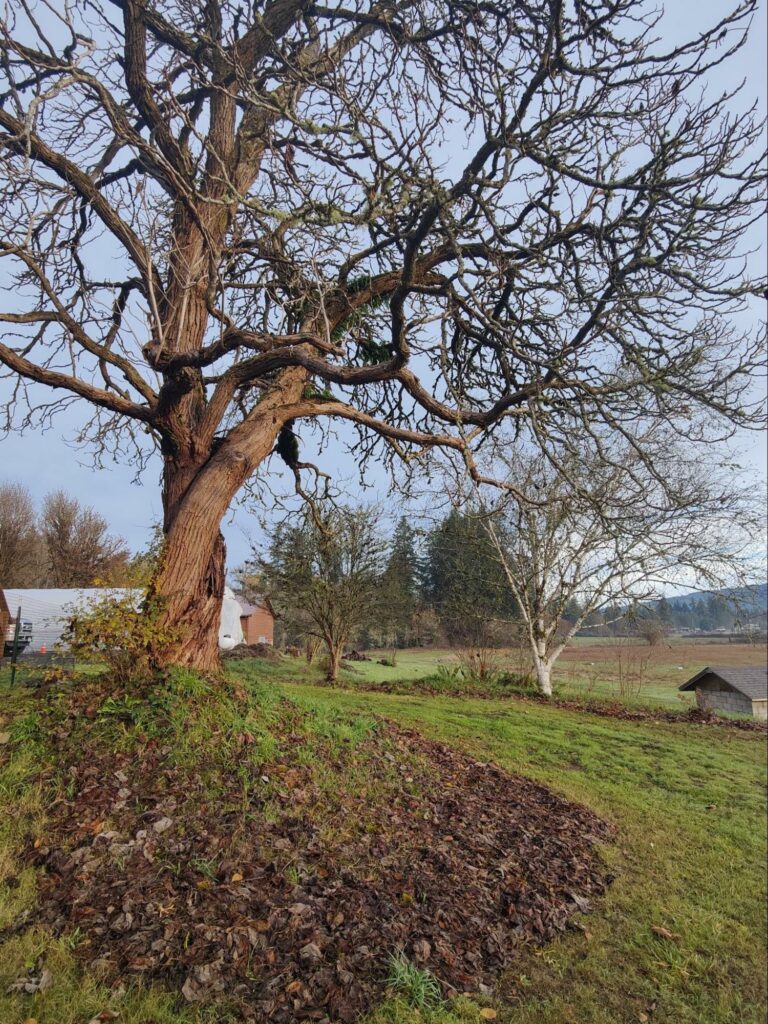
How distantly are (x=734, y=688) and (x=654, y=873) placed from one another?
40.2 ft

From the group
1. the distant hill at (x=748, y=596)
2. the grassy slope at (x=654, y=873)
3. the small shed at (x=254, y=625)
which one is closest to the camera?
the grassy slope at (x=654, y=873)

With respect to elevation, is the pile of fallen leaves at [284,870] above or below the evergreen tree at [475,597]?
below

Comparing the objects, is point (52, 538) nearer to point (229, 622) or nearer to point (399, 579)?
point (229, 622)

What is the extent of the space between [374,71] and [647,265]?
296 cm

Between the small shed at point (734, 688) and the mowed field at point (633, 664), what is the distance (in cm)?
36

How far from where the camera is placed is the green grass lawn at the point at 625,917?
261 centimetres

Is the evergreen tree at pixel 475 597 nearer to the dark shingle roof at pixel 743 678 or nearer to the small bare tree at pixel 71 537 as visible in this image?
the dark shingle roof at pixel 743 678

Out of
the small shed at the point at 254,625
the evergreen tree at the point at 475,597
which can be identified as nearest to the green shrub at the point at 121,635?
the evergreen tree at the point at 475,597

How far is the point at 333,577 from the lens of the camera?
17.4m

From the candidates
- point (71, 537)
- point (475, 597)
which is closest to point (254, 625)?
point (71, 537)

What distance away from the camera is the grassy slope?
3254 millimetres

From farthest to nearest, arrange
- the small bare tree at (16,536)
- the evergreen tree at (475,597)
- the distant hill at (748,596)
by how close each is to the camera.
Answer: the small bare tree at (16,536) < the evergreen tree at (475,597) < the distant hill at (748,596)

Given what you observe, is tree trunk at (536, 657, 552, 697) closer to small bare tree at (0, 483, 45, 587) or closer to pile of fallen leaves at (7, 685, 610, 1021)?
pile of fallen leaves at (7, 685, 610, 1021)

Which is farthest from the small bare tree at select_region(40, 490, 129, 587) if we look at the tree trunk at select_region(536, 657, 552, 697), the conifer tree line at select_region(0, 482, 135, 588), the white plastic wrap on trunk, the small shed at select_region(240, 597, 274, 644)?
the tree trunk at select_region(536, 657, 552, 697)
